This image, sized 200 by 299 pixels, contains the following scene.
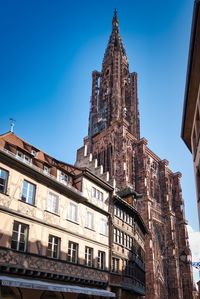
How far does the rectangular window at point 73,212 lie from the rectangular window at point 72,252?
157 centimetres

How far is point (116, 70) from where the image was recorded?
230 feet

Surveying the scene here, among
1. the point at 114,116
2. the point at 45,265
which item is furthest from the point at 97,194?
the point at 114,116

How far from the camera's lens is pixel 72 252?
19328 mm

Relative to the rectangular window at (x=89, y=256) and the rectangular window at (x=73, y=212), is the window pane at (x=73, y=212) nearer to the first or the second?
the rectangular window at (x=73, y=212)

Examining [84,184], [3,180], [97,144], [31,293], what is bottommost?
[31,293]

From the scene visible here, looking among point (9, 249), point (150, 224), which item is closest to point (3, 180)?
point (9, 249)

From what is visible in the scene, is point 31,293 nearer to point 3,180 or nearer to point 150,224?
point 3,180

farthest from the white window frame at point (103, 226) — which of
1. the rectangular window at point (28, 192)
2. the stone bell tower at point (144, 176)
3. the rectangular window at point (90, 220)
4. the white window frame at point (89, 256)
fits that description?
the stone bell tower at point (144, 176)

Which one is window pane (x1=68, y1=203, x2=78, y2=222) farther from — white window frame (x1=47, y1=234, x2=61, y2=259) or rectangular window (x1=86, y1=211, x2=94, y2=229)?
white window frame (x1=47, y1=234, x2=61, y2=259)

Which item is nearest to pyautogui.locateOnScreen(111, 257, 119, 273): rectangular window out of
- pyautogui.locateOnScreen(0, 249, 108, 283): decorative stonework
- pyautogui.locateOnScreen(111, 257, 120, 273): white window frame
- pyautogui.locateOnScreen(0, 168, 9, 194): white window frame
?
pyautogui.locateOnScreen(111, 257, 120, 273): white window frame

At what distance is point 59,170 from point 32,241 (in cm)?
555

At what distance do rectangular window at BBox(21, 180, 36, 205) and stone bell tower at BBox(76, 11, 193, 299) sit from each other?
76.8 ft

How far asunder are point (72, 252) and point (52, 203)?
3412 millimetres

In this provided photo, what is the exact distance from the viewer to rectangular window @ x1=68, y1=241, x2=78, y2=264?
19.0 metres
